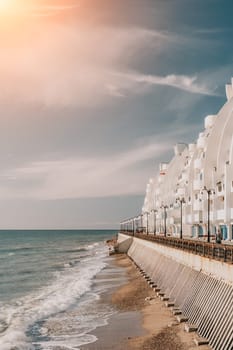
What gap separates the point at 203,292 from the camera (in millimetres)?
24469

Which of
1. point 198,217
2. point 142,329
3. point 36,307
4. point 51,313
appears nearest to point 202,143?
point 198,217

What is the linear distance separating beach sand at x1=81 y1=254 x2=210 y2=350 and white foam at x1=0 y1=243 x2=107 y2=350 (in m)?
4.12

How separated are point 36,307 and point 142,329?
1305 cm

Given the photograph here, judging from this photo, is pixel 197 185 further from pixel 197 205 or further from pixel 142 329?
pixel 142 329

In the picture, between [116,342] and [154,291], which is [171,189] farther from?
[116,342]

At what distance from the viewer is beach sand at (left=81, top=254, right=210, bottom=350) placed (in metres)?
21.5

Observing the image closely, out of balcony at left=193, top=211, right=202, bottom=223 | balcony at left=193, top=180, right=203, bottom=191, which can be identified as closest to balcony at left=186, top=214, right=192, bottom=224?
balcony at left=193, top=211, right=202, bottom=223

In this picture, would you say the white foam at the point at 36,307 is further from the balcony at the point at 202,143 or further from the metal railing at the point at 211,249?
the balcony at the point at 202,143

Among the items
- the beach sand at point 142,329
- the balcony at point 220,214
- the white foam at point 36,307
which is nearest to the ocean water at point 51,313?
the white foam at point 36,307

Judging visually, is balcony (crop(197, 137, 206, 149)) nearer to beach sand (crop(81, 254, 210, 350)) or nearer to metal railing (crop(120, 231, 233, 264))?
metal railing (crop(120, 231, 233, 264))

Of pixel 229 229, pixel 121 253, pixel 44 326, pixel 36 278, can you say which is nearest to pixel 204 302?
pixel 44 326

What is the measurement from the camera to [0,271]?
70.2 meters

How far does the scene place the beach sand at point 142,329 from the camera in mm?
21453

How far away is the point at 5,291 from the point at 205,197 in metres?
24.1
